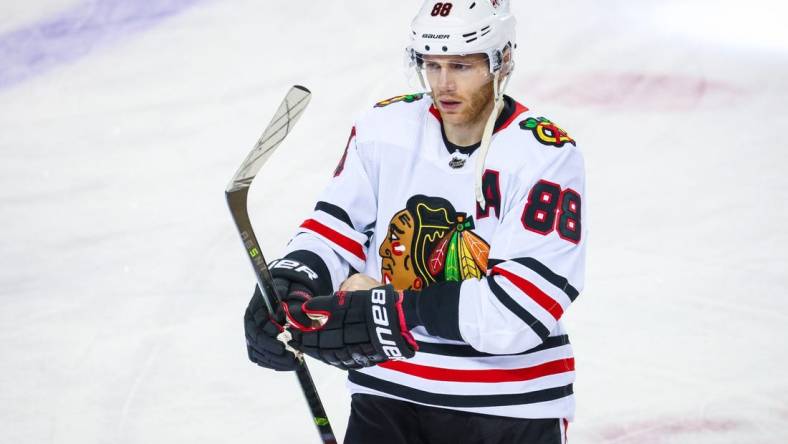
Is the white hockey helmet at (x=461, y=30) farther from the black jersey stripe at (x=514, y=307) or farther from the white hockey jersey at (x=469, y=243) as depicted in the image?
the black jersey stripe at (x=514, y=307)

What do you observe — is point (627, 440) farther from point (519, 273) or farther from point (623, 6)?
point (623, 6)

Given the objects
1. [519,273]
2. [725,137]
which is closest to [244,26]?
[725,137]

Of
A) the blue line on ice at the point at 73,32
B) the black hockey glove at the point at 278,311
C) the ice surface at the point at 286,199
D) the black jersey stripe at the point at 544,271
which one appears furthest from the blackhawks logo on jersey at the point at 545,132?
Answer: the blue line on ice at the point at 73,32

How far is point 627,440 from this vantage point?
3365 mm

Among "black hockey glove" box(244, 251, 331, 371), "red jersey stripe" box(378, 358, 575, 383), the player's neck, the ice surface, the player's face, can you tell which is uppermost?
the player's face

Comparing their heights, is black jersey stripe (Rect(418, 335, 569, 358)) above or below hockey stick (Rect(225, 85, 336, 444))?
below

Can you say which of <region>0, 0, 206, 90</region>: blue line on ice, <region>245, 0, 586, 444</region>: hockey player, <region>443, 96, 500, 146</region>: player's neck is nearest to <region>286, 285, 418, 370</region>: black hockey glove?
<region>245, 0, 586, 444</region>: hockey player

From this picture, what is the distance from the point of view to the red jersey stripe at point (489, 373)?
Answer: 232 cm

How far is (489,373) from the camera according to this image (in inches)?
91.4

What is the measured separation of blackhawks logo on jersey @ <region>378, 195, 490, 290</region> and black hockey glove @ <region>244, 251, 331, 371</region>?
153 millimetres

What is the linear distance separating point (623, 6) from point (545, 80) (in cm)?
101

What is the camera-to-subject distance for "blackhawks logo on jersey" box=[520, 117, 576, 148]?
225 centimetres

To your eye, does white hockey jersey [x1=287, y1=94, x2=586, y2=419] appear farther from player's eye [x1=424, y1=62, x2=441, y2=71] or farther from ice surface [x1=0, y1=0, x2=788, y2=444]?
ice surface [x1=0, y1=0, x2=788, y2=444]

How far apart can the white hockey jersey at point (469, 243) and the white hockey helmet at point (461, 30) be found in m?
0.14
